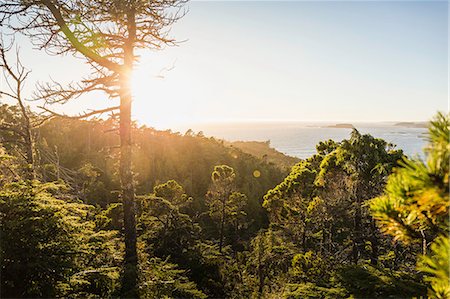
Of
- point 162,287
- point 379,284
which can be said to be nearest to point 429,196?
point 379,284

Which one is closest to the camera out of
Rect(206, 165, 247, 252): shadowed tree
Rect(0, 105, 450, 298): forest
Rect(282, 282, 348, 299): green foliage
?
Rect(0, 105, 450, 298): forest

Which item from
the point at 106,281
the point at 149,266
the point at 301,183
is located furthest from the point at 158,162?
the point at 106,281

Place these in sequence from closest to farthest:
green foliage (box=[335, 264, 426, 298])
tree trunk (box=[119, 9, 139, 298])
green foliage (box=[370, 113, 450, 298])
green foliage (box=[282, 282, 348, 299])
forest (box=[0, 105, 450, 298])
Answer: green foliage (box=[370, 113, 450, 298]), forest (box=[0, 105, 450, 298]), green foliage (box=[335, 264, 426, 298]), green foliage (box=[282, 282, 348, 299]), tree trunk (box=[119, 9, 139, 298])

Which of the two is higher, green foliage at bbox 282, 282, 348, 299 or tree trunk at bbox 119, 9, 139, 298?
tree trunk at bbox 119, 9, 139, 298

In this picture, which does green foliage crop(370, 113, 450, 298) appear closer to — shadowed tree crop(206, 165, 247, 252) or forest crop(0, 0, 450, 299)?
forest crop(0, 0, 450, 299)

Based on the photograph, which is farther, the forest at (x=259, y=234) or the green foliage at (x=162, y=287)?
the green foliage at (x=162, y=287)

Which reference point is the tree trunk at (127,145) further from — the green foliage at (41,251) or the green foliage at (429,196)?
the green foliage at (429,196)

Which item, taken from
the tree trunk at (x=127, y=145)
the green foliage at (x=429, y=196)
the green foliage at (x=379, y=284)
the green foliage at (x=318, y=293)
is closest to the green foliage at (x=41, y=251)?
the tree trunk at (x=127, y=145)

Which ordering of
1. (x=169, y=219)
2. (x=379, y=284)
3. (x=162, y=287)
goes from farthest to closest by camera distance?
(x=169, y=219), (x=162, y=287), (x=379, y=284)

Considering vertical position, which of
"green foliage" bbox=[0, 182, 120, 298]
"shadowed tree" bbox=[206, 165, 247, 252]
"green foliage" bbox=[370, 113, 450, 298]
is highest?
"green foliage" bbox=[370, 113, 450, 298]

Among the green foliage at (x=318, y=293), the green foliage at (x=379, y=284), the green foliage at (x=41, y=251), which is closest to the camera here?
the green foliage at (x=41, y=251)

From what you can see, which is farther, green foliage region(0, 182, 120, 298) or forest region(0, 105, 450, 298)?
green foliage region(0, 182, 120, 298)

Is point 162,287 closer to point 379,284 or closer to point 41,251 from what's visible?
point 41,251

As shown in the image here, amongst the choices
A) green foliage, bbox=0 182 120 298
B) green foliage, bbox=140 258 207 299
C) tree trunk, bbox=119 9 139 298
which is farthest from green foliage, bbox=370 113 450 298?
tree trunk, bbox=119 9 139 298
